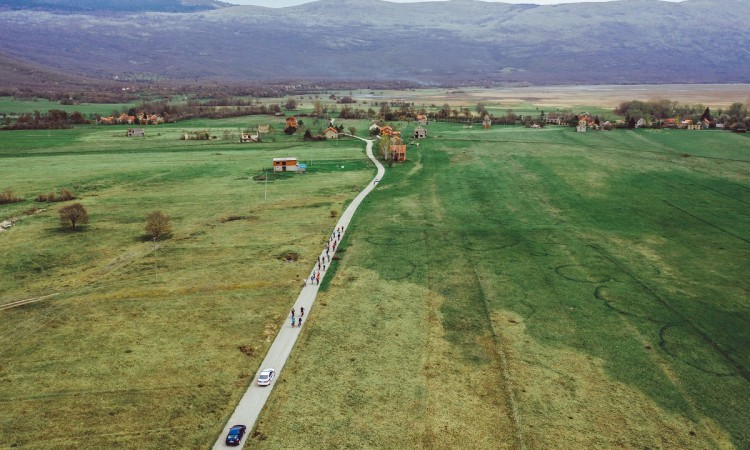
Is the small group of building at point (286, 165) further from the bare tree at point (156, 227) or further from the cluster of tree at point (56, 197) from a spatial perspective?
the bare tree at point (156, 227)

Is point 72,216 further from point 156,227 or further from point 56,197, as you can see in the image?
point 56,197

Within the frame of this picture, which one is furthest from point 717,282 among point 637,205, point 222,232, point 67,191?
point 67,191

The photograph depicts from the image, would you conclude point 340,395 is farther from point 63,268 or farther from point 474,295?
point 63,268

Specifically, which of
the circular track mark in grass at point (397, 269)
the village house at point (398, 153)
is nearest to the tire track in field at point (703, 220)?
the circular track mark in grass at point (397, 269)

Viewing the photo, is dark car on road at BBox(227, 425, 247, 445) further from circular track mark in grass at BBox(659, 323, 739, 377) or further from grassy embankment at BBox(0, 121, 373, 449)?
circular track mark in grass at BBox(659, 323, 739, 377)

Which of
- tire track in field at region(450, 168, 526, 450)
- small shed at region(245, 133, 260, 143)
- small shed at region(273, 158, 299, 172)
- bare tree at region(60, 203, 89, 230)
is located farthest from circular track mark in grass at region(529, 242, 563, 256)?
small shed at region(245, 133, 260, 143)
